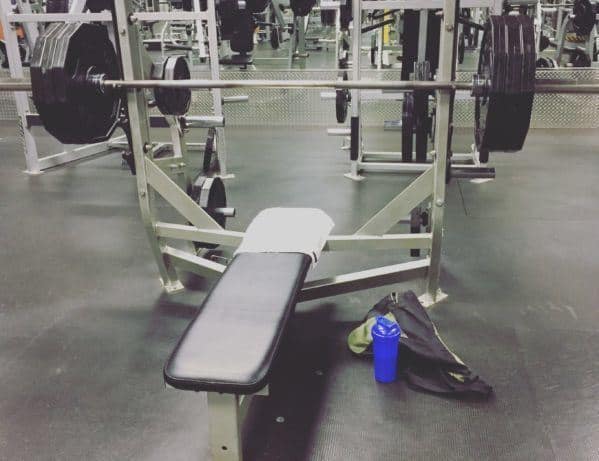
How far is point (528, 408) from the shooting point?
1.59 metres

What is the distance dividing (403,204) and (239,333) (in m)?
0.94

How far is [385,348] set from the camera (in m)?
1.65

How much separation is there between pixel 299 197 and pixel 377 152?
3.51 feet

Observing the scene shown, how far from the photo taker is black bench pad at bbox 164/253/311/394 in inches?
47.0

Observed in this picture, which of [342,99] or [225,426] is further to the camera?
[342,99]

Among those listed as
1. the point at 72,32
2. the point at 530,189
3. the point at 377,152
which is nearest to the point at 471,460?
the point at 72,32

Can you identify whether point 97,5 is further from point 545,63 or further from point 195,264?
point 545,63

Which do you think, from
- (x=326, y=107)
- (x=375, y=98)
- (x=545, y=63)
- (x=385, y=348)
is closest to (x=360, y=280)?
(x=385, y=348)

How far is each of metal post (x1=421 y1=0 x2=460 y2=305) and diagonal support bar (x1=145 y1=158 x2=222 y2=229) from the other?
831 mm

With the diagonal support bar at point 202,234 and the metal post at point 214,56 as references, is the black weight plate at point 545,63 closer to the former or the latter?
the metal post at point 214,56

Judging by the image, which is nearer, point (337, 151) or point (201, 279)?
point (201, 279)

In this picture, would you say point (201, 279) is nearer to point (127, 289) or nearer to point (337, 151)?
point (127, 289)

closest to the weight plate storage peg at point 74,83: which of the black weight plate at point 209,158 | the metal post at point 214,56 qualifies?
the black weight plate at point 209,158

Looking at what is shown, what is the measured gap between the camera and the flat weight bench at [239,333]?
1.20 m
